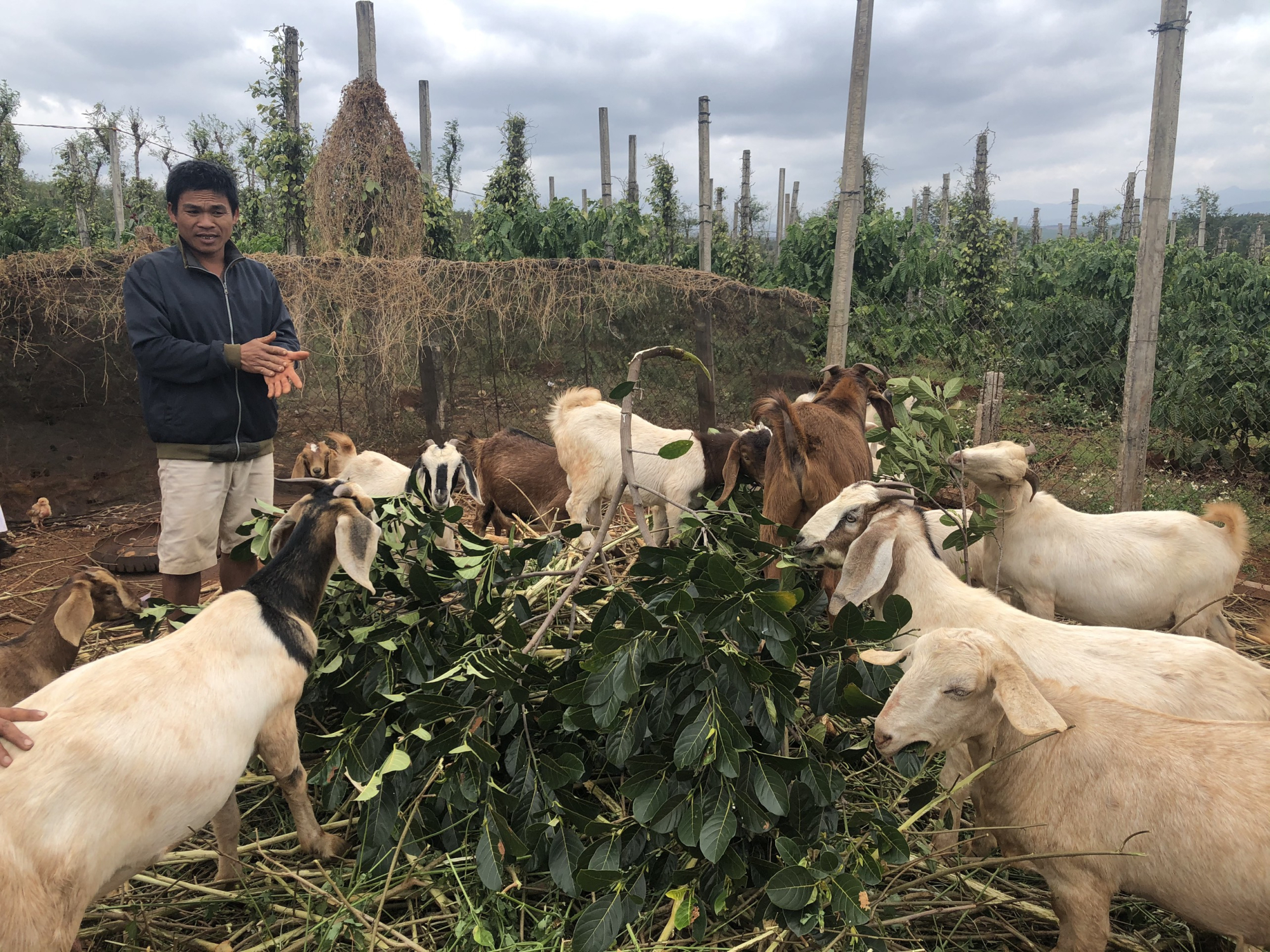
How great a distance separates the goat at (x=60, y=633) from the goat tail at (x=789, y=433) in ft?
8.68

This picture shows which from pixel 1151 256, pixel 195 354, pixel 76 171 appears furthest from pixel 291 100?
pixel 76 171

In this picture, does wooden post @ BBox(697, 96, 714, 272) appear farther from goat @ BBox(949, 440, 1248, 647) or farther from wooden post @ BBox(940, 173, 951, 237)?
wooden post @ BBox(940, 173, 951, 237)

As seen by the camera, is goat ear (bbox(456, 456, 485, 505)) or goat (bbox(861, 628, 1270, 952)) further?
goat ear (bbox(456, 456, 485, 505))

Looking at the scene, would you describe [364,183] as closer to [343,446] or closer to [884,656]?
[343,446]

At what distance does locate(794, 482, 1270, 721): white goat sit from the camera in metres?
2.34

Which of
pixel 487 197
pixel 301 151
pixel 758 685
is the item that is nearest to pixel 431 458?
pixel 758 685

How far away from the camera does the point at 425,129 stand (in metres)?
11.8

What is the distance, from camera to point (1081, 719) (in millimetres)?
2102

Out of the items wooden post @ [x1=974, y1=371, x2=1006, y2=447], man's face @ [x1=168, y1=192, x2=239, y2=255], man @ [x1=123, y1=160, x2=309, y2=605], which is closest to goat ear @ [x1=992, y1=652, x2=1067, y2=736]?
man @ [x1=123, y1=160, x2=309, y2=605]

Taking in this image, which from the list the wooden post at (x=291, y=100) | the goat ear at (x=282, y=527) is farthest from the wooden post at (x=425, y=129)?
the goat ear at (x=282, y=527)

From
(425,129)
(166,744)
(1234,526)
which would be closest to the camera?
(166,744)

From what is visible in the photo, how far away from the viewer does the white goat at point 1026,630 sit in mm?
2342

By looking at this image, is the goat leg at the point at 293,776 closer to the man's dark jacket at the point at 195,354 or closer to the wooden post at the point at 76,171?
the man's dark jacket at the point at 195,354

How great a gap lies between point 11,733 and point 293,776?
753 millimetres
